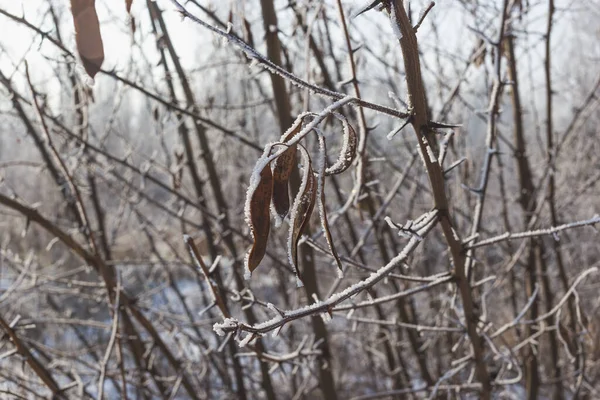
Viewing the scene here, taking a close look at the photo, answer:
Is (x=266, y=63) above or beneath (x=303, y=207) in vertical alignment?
above

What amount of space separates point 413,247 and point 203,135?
1.23m

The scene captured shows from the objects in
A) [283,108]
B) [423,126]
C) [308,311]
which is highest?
[283,108]

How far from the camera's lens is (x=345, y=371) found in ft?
15.0

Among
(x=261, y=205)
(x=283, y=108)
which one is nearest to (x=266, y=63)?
(x=261, y=205)

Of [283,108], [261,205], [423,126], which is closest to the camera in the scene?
[261,205]

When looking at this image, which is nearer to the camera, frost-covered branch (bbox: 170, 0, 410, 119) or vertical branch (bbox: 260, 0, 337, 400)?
frost-covered branch (bbox: 170, 0, 410, 119)

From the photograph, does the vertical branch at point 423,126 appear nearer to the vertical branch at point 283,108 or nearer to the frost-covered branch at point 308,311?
the frost-covered branch at point 308,311

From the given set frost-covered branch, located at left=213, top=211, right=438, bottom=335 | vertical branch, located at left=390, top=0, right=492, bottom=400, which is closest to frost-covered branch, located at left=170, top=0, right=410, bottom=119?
vertical branch, located at left=390, top=0, right=492, bottom=400

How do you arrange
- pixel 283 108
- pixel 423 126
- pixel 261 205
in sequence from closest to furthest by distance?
pixel 261 205, pixel 423 126, pixel 283 108

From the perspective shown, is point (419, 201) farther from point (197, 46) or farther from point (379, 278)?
point (379, 278)

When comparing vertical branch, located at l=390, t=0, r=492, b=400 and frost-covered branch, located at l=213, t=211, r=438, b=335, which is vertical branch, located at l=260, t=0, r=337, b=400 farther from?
frost-covered branch, located at l=213, t=211, r=438, b=335

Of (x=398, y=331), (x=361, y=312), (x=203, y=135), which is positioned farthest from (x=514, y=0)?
(x=361, y=312)

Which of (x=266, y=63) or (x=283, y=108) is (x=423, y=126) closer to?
(x=266, y=63)

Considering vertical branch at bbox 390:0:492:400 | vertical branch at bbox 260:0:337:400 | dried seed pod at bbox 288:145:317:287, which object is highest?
vertical branch at bbox 260:0:337:400
